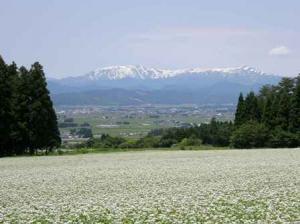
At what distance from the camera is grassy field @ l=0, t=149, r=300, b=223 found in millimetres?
19359

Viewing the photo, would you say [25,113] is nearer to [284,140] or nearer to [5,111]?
[5,111]

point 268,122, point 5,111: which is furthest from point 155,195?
point 268,122

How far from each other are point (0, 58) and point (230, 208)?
5467 cm

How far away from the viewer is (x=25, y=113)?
6794 cm

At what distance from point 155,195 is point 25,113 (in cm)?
4521

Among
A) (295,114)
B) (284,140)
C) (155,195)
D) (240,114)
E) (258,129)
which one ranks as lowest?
(284,140)

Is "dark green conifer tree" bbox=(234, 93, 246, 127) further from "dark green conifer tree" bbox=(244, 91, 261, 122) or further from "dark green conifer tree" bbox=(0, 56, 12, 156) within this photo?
"dark green conifer tree" bbox=(0, 56, 12, 156)

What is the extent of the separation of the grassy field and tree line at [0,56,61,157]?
88.2ft

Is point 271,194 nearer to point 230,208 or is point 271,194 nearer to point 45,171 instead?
point 230,208

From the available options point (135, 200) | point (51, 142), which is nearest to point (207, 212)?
point (135, 200)

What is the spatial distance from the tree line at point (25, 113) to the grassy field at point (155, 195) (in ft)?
88.2

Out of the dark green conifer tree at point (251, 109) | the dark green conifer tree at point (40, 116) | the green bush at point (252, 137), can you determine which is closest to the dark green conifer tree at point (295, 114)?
the green bush at point (252, 137)

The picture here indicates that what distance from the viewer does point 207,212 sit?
19.9 meters

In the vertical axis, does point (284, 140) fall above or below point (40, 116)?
below
